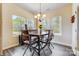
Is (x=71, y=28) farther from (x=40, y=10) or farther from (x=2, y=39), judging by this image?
(x=2, y=39)

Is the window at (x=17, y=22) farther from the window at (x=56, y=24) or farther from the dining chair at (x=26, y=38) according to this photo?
the window at (x=56, y=24)

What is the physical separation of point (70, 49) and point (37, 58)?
0.80 meters

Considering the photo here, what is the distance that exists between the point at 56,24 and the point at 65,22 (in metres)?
0.21

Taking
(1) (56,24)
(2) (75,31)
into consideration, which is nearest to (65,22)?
(1) (56,24)

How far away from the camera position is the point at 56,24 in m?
2.27

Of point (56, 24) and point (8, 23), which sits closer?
point (8, 23)

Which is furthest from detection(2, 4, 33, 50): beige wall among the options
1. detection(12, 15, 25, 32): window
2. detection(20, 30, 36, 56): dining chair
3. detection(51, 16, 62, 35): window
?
detection(51, 16, 62, 35): window

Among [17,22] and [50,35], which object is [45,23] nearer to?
[50,35]

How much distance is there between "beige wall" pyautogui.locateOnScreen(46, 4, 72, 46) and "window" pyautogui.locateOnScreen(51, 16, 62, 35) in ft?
0.27

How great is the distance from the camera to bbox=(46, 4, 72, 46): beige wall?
7.18ft

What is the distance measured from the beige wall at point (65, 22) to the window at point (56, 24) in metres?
0.08

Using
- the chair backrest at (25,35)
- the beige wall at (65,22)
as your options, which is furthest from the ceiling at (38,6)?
the chair backrest at (25,35)

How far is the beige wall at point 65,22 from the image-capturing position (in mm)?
2188

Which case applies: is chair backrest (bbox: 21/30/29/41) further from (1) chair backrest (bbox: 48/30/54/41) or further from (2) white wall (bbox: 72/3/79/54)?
(2) white wall (bbox: 72/3/79/54)
